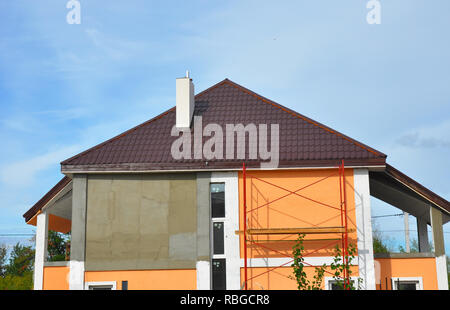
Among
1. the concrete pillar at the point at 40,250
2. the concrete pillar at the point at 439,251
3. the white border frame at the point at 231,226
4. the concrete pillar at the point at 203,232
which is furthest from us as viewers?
the concrete pillar at the point at 40,250

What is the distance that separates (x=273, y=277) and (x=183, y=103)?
6.04 m

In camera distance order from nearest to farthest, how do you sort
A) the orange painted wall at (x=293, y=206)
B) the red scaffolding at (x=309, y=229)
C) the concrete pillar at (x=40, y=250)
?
the red scaffolding at (x=309, y=229) → the orange painted wall at (x=293, y=206) → the concrete pillar at (x=40, y=250)

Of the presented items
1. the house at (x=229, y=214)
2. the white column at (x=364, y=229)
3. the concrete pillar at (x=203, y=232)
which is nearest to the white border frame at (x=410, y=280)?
the house at (x=229, y=214)

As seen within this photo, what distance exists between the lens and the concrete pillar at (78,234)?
1503 centimetres

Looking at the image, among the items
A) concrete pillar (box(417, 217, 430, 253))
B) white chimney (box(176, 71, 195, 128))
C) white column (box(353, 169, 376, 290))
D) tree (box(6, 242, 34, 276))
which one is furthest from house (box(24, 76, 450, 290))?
tree (box(6, 242, 34, 276))

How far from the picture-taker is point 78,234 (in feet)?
50.2

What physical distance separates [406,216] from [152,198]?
18396 mm

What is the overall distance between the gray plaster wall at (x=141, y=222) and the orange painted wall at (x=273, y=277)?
1.61 m

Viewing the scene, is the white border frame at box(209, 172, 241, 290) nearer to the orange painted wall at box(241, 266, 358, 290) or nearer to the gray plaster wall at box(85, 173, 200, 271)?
the orange painted wall at box(241, 266, 358, 290)

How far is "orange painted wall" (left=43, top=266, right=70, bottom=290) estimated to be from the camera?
50.8 ft

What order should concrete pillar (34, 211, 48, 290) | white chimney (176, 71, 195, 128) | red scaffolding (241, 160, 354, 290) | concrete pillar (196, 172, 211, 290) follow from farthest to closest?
white chimney (176, 71, 195, 128) < concrete pillar (34, 211, 48, 290) < concrete pillar (196, 172, 211, 290) < red scaffolding (241, 160, 354, 290)

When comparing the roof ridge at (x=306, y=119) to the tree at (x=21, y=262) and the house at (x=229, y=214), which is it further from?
the tree at (x=21, y=262)

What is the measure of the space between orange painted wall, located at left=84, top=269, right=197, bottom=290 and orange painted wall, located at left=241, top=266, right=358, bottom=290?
1572mm

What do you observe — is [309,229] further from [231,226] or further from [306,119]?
[306,119]
